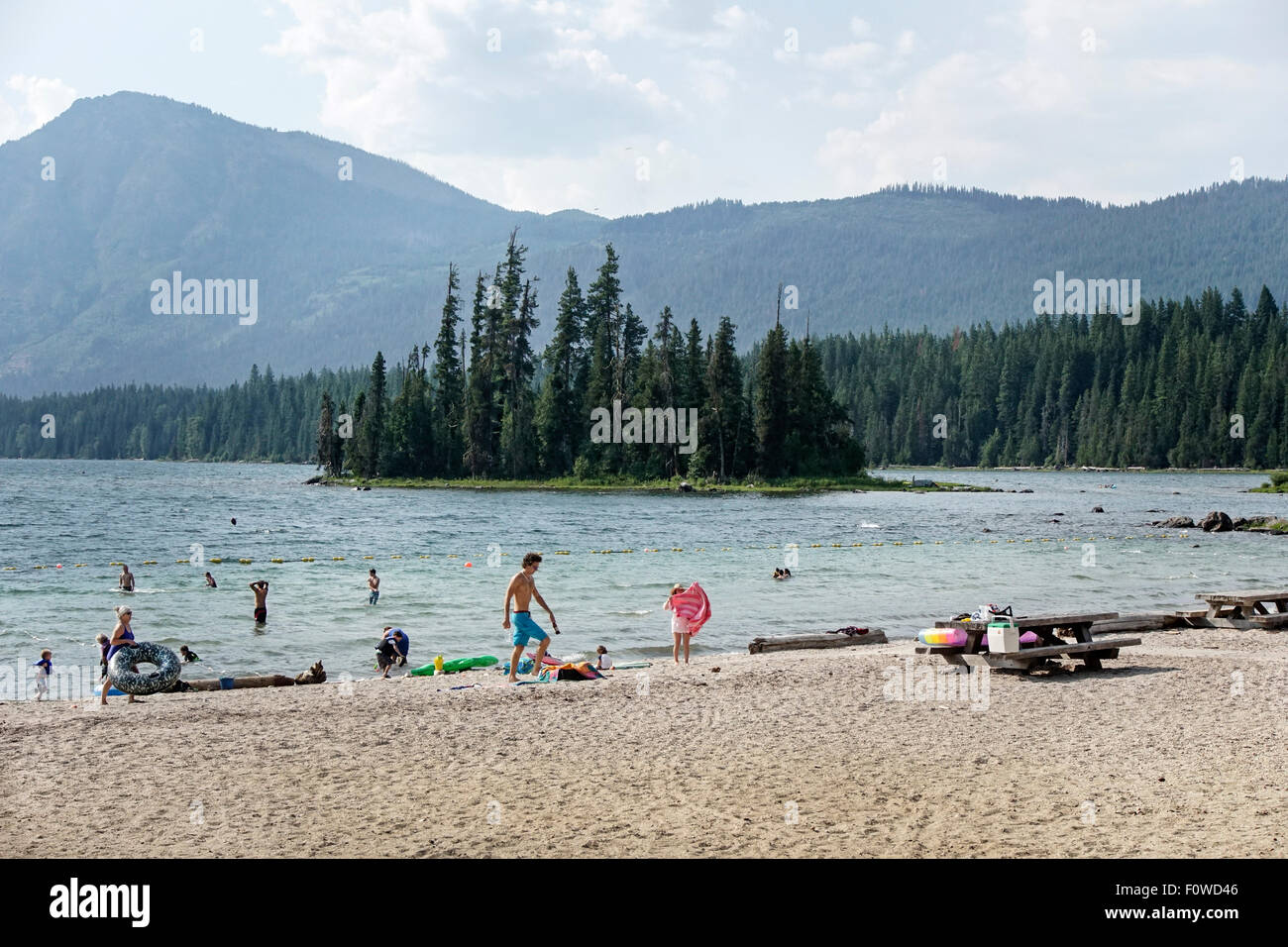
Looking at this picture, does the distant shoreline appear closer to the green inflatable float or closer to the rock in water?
the rock in water

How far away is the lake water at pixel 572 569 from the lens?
Answer: 30.0 meters

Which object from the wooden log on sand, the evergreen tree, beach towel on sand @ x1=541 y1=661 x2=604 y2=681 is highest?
the evergreen tree

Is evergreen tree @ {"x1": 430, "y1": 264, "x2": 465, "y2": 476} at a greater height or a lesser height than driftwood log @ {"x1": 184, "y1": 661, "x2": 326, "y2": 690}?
greater

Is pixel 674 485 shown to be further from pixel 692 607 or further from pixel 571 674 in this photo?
pixel 571 674

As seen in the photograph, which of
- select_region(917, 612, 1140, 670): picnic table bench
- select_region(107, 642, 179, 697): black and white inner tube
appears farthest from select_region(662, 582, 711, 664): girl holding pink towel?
select_region(107, 642, 179, 697): black and white inner tube

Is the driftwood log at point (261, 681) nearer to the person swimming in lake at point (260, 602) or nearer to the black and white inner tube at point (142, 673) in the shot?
the black and white inner tube at point (142, 673)

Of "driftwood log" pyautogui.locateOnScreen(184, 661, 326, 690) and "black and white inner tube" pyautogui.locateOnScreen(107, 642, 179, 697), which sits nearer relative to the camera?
"black and white inner tube" pyautogui.locateOnScreen(107, 642, 179, 697)

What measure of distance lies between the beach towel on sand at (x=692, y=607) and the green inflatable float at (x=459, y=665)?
14.0 ft

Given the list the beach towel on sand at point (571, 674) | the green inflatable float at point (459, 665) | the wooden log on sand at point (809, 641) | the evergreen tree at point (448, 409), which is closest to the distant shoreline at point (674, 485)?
the evergreen tree at point (448, 409)

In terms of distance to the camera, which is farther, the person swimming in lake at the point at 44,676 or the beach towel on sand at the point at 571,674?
the person swimming in lake at the point at 44,676

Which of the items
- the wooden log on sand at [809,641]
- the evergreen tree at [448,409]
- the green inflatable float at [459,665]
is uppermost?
the evergreen tree at [448,409]

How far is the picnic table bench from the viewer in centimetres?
2000

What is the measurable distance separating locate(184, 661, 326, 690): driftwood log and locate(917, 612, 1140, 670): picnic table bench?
487 inches
